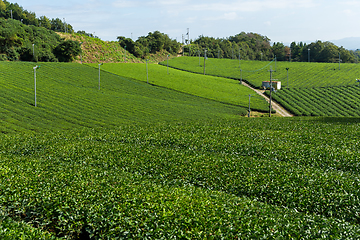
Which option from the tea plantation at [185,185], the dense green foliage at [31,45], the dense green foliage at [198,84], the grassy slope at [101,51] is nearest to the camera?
the tea plantation at [185,185]

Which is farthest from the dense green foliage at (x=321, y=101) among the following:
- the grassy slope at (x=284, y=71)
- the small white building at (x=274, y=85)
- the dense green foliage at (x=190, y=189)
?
the dense green foliage at (x=190, y=189)

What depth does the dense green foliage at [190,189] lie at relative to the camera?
49.6 ft

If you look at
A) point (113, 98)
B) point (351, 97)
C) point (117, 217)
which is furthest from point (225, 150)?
point (351, 97)

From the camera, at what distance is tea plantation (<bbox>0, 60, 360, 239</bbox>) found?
594 inches

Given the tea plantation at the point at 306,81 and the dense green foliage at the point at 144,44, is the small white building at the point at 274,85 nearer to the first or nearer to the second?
the tea plantation at the point at 306,81

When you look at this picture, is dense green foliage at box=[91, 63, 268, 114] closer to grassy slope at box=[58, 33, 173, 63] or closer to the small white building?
the small white building

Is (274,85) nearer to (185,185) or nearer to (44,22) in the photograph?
(185,185)

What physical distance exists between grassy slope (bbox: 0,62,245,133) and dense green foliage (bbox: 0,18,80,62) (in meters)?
15.0

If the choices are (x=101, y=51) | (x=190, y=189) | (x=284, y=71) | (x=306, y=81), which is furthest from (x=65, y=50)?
(x=190, y=189)

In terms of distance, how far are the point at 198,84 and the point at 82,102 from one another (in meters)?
50.9

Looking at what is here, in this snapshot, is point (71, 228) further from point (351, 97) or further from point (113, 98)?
point (351, 97)

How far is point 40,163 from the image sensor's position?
84.1 feet

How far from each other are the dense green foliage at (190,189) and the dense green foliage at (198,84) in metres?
60.9

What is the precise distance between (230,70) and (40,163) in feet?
470
